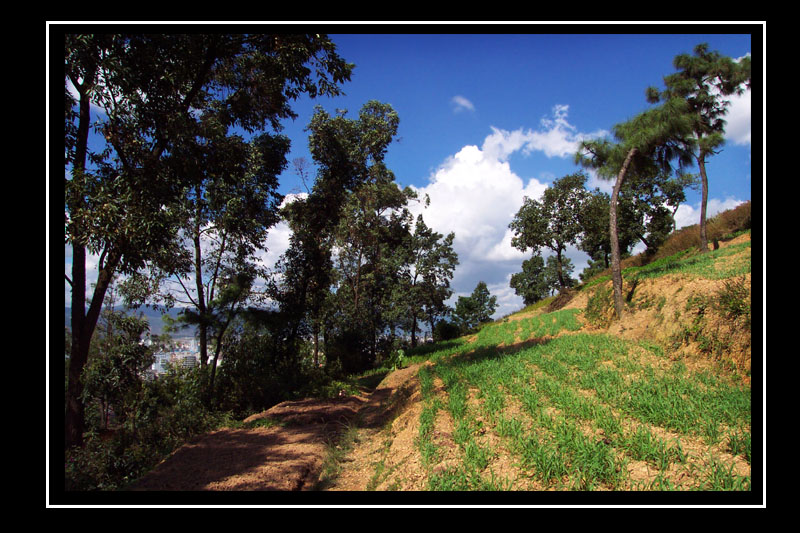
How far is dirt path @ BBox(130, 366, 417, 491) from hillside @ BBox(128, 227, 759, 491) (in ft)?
0.12

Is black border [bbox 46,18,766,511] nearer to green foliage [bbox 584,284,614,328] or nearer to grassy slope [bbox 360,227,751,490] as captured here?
grassy slope [bbox 360,227,751,490]

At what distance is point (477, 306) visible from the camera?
53875 millimetres

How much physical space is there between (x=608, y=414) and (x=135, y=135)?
25.3ft

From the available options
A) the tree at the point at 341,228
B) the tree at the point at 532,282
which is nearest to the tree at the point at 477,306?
the tree at the point at 532,282

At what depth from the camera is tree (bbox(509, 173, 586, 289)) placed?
27.4 m

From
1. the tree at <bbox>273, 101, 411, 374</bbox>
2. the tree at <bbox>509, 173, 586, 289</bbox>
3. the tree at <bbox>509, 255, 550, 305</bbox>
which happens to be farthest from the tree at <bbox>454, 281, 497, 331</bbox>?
the tree at <bbox>273, 101, 411, 374</bbox>

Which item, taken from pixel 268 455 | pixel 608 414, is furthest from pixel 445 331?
pixel 608 414

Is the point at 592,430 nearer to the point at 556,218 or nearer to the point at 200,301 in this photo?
the point at 200,301

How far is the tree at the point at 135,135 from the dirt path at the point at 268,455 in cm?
178

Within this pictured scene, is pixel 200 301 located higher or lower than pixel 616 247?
lower

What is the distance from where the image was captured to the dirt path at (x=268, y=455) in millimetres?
4530

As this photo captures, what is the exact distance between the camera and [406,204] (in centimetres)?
2334
